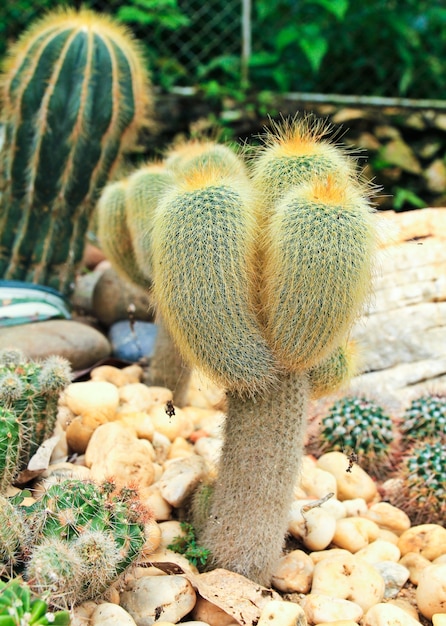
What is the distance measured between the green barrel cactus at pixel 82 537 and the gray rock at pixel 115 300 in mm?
2219

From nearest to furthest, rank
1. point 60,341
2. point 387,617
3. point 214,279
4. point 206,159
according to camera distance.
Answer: point 214,279 < point 387,617 < point 206,159 < point 60,341

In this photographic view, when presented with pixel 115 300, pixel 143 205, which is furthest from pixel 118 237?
pixel 115 300

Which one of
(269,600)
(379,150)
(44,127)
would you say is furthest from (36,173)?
(379,150)

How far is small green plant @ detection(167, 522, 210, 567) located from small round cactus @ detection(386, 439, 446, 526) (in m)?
0.99

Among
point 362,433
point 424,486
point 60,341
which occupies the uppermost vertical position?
point 60,341

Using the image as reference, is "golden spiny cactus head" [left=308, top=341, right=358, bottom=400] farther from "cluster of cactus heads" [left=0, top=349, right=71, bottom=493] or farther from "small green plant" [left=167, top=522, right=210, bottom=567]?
"cluster of cactus heads" [left=0, top=349, right=71, bottom=493]

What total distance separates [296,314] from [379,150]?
4825 mm

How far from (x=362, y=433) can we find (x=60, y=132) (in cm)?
235

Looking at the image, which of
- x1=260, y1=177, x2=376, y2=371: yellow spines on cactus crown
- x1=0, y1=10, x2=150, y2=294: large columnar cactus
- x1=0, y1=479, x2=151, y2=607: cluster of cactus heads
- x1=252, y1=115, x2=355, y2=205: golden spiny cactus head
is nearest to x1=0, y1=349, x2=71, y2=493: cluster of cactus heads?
x1=0, y1=479, x2=151, y2=607: cluster of cactus heads

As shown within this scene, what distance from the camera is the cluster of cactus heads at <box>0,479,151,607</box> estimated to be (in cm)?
174

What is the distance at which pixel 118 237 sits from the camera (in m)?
3.36

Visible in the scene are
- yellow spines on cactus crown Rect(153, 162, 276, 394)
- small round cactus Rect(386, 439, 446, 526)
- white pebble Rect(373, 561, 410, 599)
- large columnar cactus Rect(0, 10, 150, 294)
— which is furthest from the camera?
large columnar cactus Rect(0, 10, 150, 294)

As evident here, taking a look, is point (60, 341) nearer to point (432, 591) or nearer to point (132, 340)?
point (132, 340)

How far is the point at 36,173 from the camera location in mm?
4117
